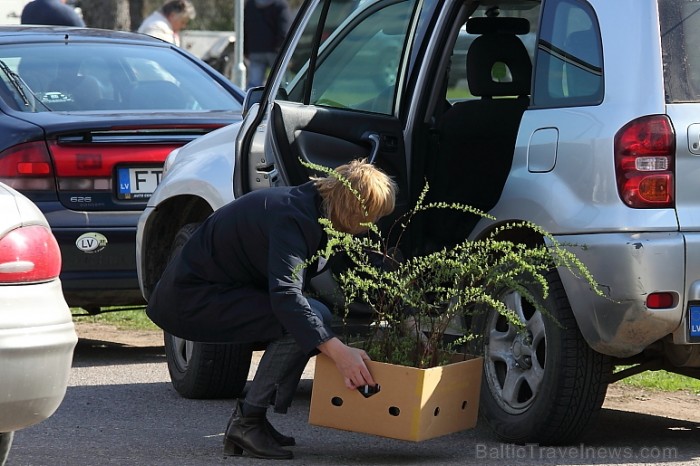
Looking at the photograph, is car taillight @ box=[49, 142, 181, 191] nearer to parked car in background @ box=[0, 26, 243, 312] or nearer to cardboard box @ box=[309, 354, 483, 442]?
parked car in background @ box=[0, 26, 243, 312]

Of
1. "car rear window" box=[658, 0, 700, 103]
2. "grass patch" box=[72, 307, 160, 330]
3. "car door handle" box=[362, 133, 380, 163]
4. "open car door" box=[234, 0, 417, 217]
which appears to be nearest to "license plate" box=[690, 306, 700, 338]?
"car rear window" box=[658, 0, 700, 103]

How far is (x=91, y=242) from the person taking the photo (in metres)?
7.47

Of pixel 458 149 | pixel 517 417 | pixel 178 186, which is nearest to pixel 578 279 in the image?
pixel 517 417

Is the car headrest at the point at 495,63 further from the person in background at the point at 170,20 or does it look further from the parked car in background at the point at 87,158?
the person in background at the point at 170,20

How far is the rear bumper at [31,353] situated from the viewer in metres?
4.20

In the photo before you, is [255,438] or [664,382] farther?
[664,382]

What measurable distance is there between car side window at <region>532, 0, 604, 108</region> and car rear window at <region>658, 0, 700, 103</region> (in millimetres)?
239

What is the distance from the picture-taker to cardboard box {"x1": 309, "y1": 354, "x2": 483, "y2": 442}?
4.93 meters

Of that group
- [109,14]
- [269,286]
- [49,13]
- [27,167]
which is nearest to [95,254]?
[27,167]

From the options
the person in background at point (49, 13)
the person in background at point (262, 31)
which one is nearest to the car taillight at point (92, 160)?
the person in background at point (49, 13)

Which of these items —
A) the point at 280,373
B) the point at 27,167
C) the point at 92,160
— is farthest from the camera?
the point at 92,160

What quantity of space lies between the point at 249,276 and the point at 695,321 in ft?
5.36

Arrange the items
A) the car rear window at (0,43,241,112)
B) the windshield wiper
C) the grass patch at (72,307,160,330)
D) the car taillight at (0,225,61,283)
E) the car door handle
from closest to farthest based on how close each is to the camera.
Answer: the car taillight at (0,225,61,283)
the car door handle
the windshield wiper
the car rear window at (0,43,241,112)
the grass patch at (72,307,160,330)

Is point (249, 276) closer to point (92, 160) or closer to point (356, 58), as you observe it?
point (356, 58)
